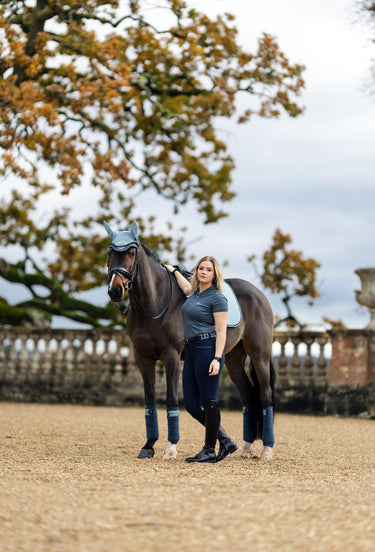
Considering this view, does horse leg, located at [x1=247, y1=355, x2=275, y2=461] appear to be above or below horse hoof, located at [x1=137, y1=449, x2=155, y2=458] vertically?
above

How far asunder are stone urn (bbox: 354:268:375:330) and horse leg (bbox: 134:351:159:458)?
778 cm

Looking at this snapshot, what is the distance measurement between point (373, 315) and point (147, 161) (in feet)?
21.9

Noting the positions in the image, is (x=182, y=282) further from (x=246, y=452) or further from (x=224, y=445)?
(x=246, y=452)

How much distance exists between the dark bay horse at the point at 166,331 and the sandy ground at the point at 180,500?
0.43m

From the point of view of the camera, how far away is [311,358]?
571 inches

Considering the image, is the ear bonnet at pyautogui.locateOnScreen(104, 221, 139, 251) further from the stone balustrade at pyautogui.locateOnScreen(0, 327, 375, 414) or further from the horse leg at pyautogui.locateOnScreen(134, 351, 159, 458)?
the stone balustrade at pyautogui.locateOnScreen(0, 327, 375, 414)

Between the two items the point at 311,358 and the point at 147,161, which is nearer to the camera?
the point at 311,358

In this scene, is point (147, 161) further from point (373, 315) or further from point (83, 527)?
point (83, 527)

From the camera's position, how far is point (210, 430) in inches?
277

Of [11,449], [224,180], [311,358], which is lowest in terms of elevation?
[11,449]

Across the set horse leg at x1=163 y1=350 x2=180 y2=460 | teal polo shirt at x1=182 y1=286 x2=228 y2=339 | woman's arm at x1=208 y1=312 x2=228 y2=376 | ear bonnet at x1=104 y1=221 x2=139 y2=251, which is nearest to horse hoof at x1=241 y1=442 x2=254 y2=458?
horse leg at x1=163 y1=350 x2=180 y2=460

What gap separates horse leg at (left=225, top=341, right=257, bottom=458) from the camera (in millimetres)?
7992

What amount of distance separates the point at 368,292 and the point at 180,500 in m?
10.3

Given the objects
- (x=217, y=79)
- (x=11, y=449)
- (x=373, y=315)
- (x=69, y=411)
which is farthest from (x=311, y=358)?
(x=11, y=449)
